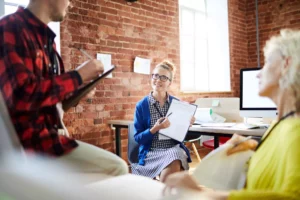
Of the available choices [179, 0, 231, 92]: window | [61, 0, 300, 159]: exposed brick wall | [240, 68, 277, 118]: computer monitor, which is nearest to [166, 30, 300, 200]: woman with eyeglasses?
[240, 68, 277, 118]: computer monitor

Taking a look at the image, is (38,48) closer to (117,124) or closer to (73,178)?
(73,178)

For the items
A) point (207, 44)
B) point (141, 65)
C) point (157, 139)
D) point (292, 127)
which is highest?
point (207, 44)

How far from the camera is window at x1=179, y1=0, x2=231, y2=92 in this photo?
14.1ft

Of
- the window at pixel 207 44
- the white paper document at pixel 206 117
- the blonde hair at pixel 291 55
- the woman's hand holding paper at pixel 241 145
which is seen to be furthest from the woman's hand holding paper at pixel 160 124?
the window at pixel 207 44

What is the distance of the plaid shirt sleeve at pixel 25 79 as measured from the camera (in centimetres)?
69

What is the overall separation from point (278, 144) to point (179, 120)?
1201mm

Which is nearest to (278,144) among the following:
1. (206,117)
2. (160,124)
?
(160,124)

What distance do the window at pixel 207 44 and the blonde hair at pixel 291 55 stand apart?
11.0ft

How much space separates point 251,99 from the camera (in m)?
2.27

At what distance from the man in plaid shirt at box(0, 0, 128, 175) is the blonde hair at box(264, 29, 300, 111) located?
1.64 ft

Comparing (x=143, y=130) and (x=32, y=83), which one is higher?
(x=32, y=83)

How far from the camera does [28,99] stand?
707 mm

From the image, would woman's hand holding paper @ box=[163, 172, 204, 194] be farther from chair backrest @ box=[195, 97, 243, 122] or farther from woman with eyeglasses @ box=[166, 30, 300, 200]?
chair backrest @ box=[195, 97, 243, 122]

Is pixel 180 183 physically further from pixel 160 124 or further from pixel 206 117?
pixel 206 117
